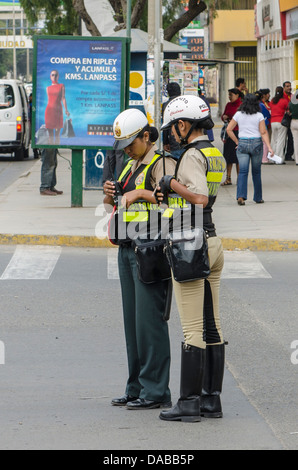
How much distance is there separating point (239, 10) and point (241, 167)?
41086 mm

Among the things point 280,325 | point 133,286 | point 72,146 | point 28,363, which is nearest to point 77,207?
point 72,146

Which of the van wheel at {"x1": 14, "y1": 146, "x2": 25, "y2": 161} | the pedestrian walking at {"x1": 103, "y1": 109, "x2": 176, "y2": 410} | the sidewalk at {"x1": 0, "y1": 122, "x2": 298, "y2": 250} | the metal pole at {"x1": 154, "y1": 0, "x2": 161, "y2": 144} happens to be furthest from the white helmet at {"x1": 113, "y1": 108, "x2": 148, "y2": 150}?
the van wheel at {"x1": 14, "y1": 146, "x2": 25, "y2": 161}

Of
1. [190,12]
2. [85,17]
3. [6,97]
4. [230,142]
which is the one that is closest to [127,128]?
[230,142]

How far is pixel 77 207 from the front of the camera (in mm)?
16625

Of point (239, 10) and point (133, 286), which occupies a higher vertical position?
point (239, 10)

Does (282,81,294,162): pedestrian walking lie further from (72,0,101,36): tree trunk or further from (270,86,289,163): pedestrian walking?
(72,0,101,36): tree trunk

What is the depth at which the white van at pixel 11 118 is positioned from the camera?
2925 centimetres

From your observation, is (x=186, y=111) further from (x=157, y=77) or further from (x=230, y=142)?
(x=230, y=142)

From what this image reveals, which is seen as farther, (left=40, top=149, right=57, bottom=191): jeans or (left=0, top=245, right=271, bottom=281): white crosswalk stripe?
(left=40, top=149, right=57, bottom=191): jeans

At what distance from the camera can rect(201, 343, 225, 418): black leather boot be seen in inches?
243

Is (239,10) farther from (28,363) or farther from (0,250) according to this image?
(28,363)

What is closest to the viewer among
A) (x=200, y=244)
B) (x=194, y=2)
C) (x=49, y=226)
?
(x=200, y=244)

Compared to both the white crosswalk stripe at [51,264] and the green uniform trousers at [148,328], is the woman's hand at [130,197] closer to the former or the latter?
the green uniform trousers at [148,328]

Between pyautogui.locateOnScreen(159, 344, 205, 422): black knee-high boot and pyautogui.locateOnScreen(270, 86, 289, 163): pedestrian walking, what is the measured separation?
18.9 metres
